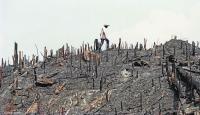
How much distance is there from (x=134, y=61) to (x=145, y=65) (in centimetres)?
219

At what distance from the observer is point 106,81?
2172 inches

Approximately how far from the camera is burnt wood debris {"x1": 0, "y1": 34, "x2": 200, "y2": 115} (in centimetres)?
4455

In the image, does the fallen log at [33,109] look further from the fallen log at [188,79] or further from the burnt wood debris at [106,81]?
the fallen log at [188,79]

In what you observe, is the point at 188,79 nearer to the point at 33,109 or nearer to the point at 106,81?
the point at 106,81

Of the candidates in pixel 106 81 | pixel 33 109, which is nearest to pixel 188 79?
pixel 106 81

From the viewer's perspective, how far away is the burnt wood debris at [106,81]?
44547 millimetres

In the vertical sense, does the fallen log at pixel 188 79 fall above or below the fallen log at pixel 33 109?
above

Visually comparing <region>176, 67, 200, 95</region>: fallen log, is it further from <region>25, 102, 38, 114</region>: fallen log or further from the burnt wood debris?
<region>25, 102, 38, 114</region>: fallen log

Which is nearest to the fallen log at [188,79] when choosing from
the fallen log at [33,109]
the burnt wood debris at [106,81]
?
the burnt wood debris at [106,81]

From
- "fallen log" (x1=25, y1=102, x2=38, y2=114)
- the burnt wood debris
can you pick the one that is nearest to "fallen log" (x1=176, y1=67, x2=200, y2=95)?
the burnt wood debris

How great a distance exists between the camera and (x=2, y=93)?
196 feet

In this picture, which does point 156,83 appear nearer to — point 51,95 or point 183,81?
point 183,81

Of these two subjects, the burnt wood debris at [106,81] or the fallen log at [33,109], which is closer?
the burnt wood debris at [106,81]

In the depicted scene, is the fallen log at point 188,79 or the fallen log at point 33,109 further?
the fallen log at point 33,109
